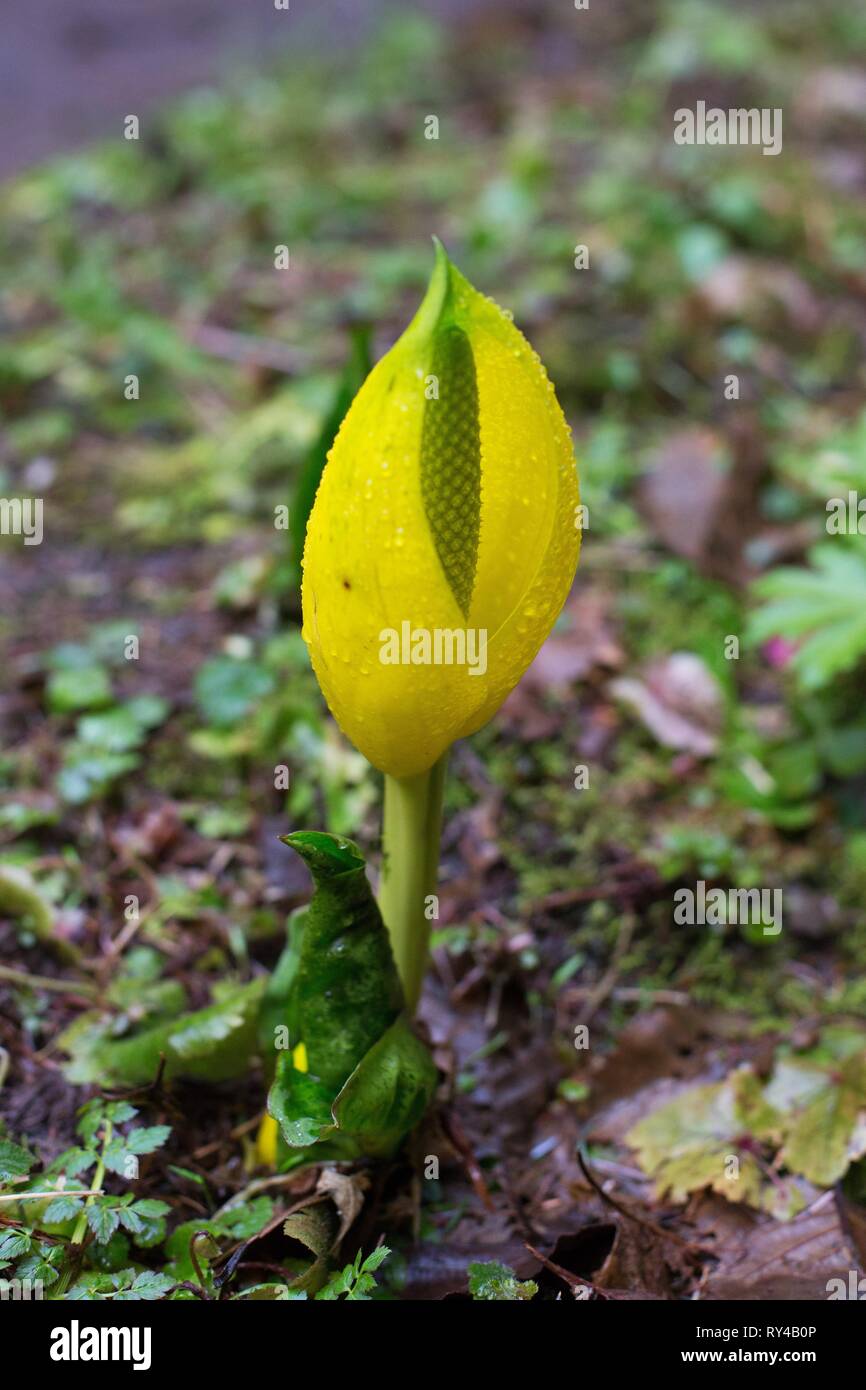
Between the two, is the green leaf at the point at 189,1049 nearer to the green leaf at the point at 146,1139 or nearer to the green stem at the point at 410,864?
the green leaf at the point at 146,1139

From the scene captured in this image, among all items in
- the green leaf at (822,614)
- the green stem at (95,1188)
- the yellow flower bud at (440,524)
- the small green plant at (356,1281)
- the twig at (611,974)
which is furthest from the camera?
the green leaf at (822,614)

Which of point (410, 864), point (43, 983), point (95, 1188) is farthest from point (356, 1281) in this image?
point (43, 983)

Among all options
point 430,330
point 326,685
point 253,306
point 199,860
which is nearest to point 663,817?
point 199,860

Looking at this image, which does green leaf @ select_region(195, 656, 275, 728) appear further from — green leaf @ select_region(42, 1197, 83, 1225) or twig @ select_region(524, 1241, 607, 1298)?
twig @ select_region(524, 1241, 607, 1298)

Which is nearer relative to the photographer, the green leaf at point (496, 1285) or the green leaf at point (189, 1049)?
the green leaf at point (496, 1285)

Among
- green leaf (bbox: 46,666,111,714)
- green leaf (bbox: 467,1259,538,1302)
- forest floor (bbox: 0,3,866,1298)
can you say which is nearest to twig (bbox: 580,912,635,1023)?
forest floor (bbox: 0,3,866,1298)

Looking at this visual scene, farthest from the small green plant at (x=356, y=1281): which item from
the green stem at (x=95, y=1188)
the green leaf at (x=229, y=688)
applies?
the green leaf at (x=229, y=688)

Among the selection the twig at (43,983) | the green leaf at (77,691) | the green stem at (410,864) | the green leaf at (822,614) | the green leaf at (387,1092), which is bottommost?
the green leaf at (387,1092)
